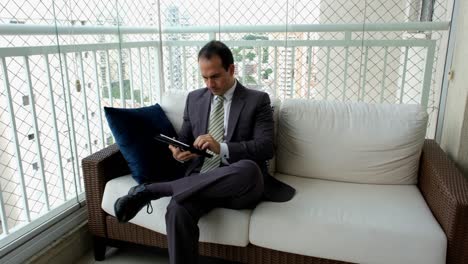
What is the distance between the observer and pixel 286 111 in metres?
2.05

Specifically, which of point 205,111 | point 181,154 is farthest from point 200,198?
point 205,111

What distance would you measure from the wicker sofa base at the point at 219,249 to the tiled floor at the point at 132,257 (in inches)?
5.5

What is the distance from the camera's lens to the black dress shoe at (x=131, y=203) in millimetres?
1572

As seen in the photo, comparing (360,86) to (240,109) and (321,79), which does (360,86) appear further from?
(240,109)

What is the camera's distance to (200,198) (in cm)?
155

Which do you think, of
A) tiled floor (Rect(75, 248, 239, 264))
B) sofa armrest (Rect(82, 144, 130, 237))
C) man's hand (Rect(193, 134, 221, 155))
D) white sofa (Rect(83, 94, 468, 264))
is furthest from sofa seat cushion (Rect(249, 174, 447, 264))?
sofa armrest (Rect(82, 144, 130, 237))

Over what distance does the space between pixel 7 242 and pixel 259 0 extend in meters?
2.44

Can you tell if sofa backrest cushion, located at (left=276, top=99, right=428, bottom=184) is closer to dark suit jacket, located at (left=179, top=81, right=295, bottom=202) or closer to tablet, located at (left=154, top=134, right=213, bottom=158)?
dark suit jacket, located at (left=179, top=81, right=295, bottom=202)

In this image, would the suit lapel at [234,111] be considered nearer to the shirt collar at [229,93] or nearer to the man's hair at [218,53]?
the shirt collar at [229,93]

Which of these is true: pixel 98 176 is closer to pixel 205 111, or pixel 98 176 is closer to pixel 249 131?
pixel 205 111

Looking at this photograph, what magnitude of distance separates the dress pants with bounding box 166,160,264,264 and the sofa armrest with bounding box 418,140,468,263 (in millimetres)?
776

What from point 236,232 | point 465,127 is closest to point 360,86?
point 465,127

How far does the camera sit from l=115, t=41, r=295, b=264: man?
1498 mm

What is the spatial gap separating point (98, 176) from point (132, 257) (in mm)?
522
